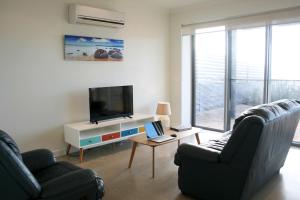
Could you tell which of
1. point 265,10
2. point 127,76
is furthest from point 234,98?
point 127,76

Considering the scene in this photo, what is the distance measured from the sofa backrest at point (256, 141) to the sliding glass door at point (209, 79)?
257 centimetres

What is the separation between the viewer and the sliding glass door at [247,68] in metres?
4.68

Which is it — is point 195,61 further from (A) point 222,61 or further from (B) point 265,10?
(B) point 265,10

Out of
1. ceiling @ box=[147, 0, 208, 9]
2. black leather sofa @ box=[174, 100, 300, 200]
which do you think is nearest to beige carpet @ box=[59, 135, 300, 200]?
black leather sofa @ box=[174, 100, 300, 200]

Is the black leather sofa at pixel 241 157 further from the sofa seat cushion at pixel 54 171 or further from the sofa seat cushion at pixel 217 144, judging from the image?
the sofa seat cushion at pixel 54 171

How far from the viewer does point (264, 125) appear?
2.23m

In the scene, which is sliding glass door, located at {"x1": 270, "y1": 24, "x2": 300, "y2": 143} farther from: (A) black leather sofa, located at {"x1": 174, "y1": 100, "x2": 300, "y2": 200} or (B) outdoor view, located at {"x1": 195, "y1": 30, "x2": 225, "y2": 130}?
(A) black leather sofa, located at {"x1": 174, "y1": 100, "x2": 300, "y2": 200}

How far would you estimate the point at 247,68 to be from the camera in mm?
4871

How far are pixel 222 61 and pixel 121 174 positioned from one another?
119 inches

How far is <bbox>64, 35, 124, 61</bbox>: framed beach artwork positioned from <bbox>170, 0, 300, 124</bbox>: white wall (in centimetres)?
137

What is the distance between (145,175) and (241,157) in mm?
1410

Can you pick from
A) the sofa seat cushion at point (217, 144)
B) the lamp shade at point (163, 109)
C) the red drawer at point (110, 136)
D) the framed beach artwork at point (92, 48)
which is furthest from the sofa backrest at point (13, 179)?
the lamp shade at point (163, 109)

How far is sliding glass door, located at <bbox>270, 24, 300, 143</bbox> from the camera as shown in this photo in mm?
4316

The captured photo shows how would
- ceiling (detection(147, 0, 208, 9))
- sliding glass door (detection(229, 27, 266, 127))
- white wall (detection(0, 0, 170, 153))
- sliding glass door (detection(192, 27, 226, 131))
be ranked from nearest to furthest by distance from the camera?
1. white wall (detection(0, 0, 170, 153))
2. sliding glass door (detection(229, 27, 266, 127))
3. ceiling (detection(147, 0, 208, 9))
4. sliding glass door (detection(192, 27, 226, 131))
